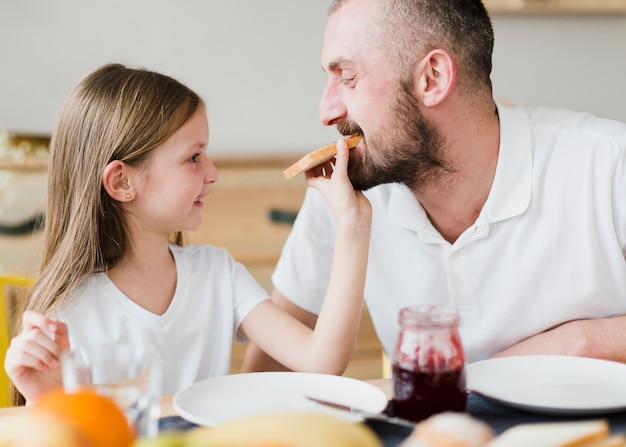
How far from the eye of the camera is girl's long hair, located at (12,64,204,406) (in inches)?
58.3

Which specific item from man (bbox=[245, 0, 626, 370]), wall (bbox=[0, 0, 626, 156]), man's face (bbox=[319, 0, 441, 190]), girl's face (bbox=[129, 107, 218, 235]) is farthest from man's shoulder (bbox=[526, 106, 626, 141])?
wall (bbox=[0, 0, 626, 156])

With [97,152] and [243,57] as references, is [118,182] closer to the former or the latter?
[97,152]

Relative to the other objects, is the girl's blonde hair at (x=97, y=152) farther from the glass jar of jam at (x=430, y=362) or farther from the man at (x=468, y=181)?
the glass jar of jam at (x=430, y=362)

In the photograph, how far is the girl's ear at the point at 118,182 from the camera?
1495 millimetres

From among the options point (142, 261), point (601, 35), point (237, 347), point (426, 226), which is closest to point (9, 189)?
point (237, 347)

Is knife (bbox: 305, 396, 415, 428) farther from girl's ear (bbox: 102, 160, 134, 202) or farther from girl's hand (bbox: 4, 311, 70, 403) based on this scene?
girl's ear (bbox: 102, 160, 134, 202)

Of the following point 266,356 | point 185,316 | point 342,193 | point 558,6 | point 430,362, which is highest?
point 558,6

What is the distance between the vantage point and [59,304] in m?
1.41

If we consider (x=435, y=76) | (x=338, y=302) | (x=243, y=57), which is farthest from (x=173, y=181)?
(x=243, y=57)

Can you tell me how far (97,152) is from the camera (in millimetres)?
1501

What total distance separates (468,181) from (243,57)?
1.85 m

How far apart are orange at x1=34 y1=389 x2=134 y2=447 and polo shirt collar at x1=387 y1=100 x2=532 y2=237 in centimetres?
99

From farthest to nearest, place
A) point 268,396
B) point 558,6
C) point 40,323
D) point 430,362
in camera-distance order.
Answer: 1. point 558,6
2. point 40,323
3. point 268,396
4. point 430,362

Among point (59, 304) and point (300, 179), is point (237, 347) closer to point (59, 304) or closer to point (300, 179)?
point (300, 179)
